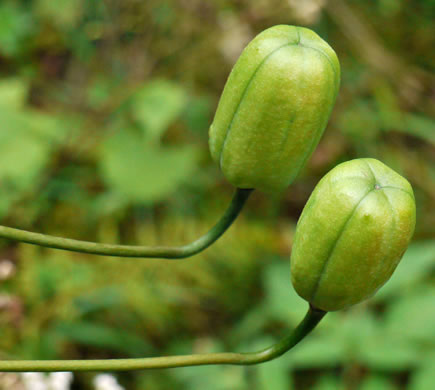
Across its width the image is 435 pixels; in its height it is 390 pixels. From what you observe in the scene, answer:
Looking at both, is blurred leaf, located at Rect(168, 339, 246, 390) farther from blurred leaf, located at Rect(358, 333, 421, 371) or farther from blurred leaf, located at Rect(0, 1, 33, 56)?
blurred leaf, located at Rect(0, 1, 33, 56)

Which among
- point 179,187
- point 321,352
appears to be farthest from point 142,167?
point 321,352

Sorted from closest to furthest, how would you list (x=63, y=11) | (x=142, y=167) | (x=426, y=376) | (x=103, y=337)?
(x=426, y=376)
(x=103, y=337)
(x=142, y=167)
(x=63, y=11)

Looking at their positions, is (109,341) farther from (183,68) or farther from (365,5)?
(365,5)

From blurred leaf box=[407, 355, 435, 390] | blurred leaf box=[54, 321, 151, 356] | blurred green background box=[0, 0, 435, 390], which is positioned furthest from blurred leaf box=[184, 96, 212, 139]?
blurred leaf box=[407, 355, 435, 390]

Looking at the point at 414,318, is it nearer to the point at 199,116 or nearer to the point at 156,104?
the point at 156,104

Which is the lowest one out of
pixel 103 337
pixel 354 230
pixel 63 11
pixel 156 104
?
pixel 103 337

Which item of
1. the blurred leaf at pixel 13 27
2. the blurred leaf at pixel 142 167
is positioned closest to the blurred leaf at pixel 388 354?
the blurred leaf at pixel 142 167
